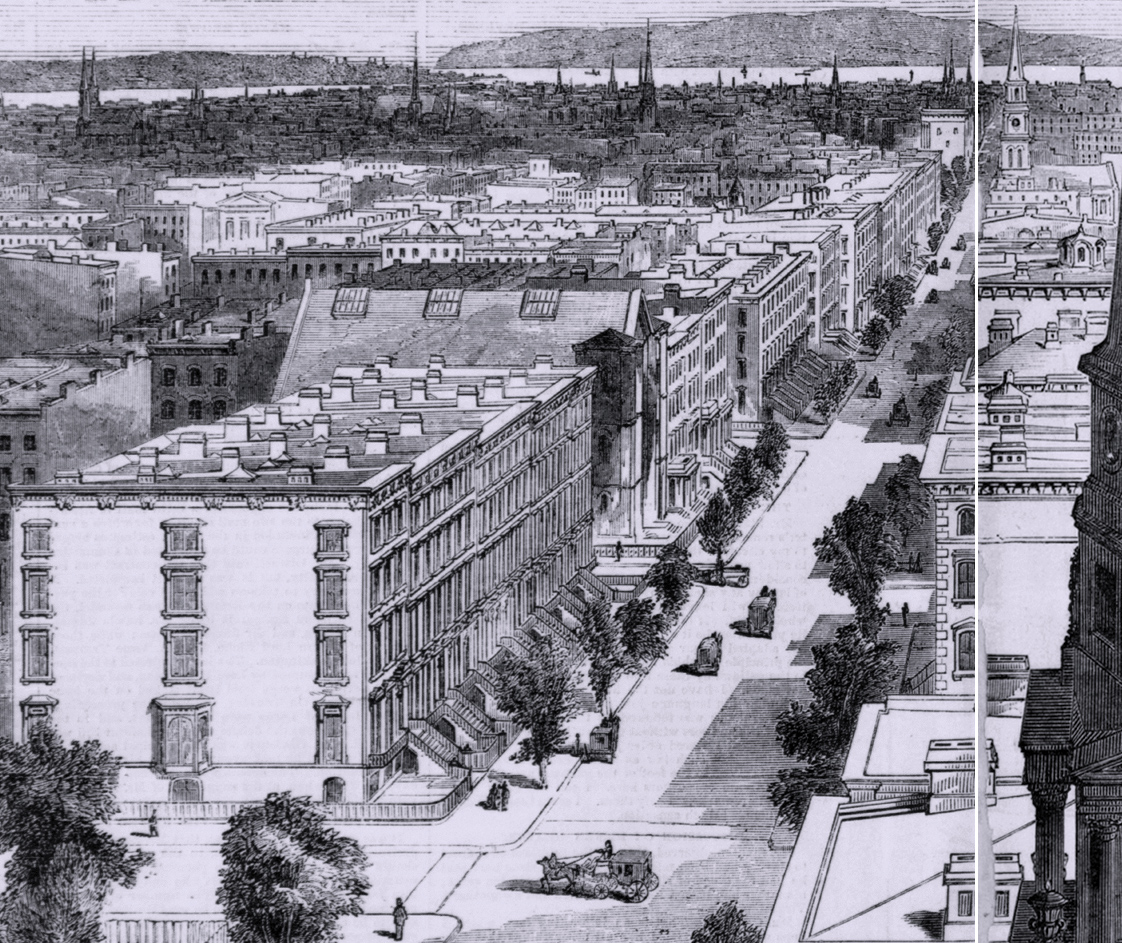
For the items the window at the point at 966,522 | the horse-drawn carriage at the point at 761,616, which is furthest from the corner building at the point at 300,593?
the window at the point at 966,522

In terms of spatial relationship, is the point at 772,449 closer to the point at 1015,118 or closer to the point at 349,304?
the point at 1015,118

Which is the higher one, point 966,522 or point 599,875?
point 966,522

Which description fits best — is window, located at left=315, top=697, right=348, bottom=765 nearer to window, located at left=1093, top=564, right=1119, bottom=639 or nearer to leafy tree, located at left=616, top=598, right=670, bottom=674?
leafy tree, located at left=616, top=598, right=670, bottom=674

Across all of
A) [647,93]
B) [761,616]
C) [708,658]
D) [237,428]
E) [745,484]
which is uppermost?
[647,93]

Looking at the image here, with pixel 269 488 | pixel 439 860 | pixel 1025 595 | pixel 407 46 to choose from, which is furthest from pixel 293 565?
pixel 1025 595

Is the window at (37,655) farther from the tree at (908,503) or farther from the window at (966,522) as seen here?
the window at (966,522)

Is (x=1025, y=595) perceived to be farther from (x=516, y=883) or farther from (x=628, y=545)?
(x=516, y=883)

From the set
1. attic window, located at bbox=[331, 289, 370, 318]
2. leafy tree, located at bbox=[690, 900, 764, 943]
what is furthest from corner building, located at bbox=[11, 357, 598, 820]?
leafy tree, located at bbox=[690, 900, 764, 943]

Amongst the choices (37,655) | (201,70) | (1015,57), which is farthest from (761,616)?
(201,70)
